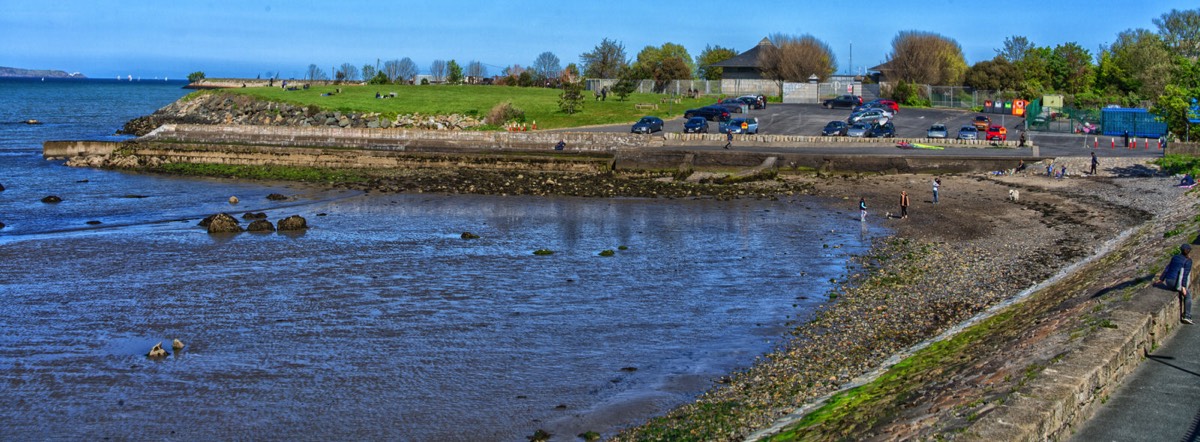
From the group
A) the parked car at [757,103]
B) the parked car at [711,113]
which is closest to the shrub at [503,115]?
the parked car at [711,113]

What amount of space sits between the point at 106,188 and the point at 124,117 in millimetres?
63507

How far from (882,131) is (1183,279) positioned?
47608 millimetres

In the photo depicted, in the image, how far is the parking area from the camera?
184ft

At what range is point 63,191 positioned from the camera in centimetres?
4928

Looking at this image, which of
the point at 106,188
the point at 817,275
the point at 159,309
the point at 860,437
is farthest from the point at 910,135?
the point at 860,437

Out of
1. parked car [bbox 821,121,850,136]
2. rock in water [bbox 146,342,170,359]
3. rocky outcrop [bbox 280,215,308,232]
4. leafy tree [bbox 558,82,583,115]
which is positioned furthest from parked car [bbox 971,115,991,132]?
rock in water [bbox 146,342,170,359]

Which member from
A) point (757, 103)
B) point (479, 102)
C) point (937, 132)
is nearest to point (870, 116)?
point (937, 132)

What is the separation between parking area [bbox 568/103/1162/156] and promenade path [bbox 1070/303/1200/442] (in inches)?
1655

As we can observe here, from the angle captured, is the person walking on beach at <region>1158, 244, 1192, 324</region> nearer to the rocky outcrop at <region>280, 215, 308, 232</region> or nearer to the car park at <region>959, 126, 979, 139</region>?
the rocky outcrop at <region>280, 215, 308, 232</region>

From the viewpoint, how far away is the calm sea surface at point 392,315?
16719mm

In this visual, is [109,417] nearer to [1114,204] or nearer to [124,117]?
[1114,204]

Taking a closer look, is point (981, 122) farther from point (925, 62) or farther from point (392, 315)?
point (392, 315)

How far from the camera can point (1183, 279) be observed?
1562cm

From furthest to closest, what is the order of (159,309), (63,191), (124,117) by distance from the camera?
1. (124,117)
2. (63,191)
3. (159,309)
